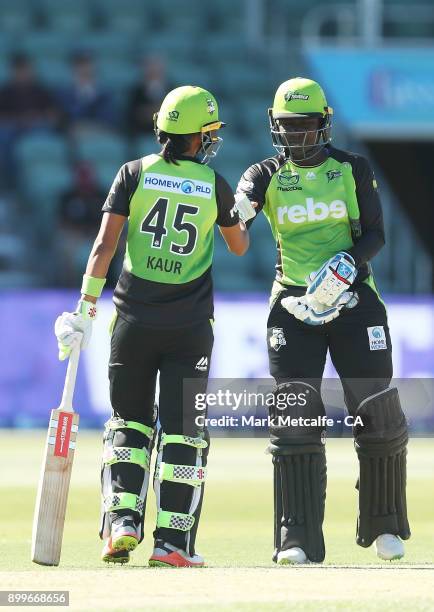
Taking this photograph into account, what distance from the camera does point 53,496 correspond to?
6902 millimetres

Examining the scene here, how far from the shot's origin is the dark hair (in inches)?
283

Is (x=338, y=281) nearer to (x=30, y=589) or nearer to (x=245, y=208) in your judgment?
(x=245, y=208)

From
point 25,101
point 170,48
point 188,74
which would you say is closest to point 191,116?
point 25,101

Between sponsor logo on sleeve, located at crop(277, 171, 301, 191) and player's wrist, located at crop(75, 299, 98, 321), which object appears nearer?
player's wrist, located at crop(75, 299, 98, 321)

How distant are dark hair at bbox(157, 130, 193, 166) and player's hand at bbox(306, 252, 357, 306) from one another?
0.84 m

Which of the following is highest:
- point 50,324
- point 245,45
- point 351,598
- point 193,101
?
point 245,45

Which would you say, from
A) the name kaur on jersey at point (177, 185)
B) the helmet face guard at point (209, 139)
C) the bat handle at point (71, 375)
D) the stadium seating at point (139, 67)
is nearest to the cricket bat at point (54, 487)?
the bat handle at point (71, 375)

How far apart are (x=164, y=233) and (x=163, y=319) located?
39 centimetres

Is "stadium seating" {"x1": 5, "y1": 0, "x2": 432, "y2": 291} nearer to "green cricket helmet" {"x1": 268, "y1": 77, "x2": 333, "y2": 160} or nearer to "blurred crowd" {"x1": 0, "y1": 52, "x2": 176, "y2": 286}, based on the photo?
"blurred crowd" {"x1": 0, "y1": 52, "x2": 176, "y2": 286}

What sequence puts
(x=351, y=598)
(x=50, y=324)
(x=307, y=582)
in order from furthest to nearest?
(x=50, y=324) → (x=307, y=582) → (x=351, y=598)

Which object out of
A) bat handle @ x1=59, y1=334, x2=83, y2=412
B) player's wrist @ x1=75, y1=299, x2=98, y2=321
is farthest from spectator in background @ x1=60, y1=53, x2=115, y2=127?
bat handle @ x1=59, y1=334, x2=83, y2=412

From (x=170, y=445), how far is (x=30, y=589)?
1.24m

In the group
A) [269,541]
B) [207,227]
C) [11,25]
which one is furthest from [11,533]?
[11,25]

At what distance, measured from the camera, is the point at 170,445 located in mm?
7098
